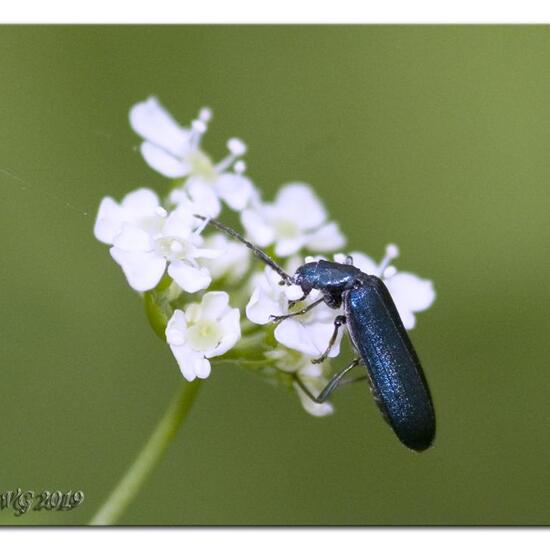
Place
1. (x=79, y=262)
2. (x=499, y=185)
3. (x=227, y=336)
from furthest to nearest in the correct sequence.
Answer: (x=499, y=185)
(x=79, y=262)
(x=227, y=336)

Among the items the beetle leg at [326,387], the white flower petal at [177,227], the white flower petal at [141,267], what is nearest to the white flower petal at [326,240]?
the beetle leg at [326,387]

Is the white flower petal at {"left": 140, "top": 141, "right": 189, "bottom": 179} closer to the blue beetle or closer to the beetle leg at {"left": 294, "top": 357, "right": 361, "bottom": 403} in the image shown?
the blue beetle

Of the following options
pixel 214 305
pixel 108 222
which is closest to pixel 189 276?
pixel 214 305

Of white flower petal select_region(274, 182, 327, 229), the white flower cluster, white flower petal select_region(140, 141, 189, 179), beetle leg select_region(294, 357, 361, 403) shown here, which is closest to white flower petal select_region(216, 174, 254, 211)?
the white flower cluster

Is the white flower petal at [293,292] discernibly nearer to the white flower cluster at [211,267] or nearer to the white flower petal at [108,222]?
the white flower cluster at [211,267]

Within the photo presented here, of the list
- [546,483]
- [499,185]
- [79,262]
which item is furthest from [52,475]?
[499,185]

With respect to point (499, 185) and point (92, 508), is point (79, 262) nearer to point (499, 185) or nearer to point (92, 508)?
point (92, 508)
